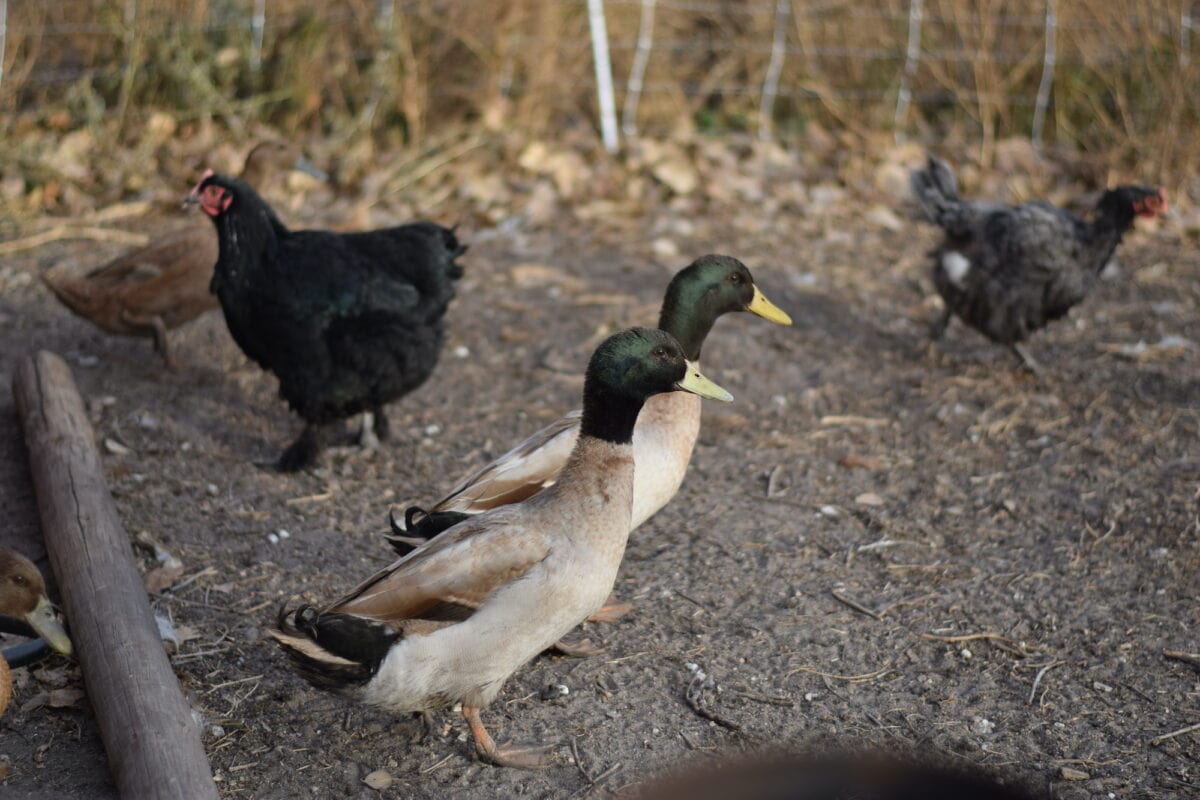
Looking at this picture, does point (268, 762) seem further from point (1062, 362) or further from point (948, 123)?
point (948, 123)

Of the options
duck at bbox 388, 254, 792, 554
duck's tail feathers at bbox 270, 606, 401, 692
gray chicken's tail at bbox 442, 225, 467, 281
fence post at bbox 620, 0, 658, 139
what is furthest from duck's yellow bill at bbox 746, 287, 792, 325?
fence post at bbox 620, 0, 658, 139

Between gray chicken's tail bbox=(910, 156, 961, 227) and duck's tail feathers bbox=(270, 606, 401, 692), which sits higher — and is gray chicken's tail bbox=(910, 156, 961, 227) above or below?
above

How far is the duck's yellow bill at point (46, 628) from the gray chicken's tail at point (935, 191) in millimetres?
4891

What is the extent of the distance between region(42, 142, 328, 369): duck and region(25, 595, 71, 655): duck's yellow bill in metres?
2.47

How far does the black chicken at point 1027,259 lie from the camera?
6082mm

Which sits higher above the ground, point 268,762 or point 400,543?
point 400,543

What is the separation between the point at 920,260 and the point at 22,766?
6.28 metres

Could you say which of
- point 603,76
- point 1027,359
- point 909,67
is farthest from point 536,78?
point 1027,359

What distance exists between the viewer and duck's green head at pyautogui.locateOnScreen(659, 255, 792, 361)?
448 centimetres

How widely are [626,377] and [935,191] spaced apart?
12.6ft

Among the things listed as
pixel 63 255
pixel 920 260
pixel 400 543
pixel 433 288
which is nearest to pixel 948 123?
pixel 920 260

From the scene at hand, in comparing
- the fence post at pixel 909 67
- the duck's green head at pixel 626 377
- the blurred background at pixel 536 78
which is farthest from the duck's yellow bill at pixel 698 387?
the fence post at pixel 909 67

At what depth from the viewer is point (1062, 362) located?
6.40 m

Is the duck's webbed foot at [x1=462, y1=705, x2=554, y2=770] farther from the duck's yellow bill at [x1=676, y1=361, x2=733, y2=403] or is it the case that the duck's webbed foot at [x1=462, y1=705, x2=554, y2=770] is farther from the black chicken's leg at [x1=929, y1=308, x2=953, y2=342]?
the black chicken's leg at [x1=929, y1=308, x2=953, y2=342]
